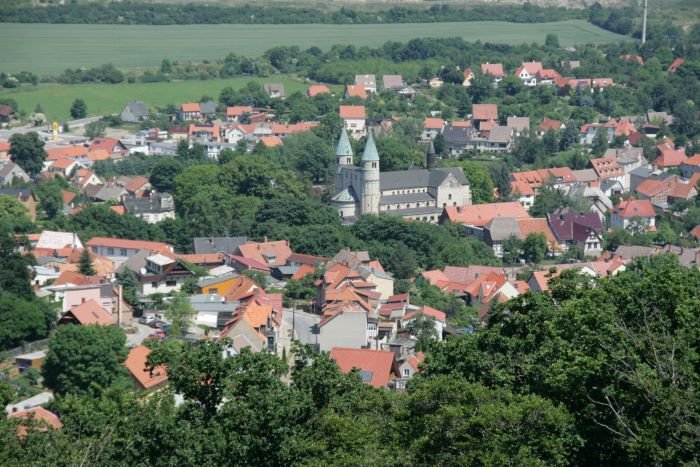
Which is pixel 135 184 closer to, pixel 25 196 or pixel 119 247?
pixel 25 196

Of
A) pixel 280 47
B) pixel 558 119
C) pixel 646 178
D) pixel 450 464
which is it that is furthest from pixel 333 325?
pixel 280 47

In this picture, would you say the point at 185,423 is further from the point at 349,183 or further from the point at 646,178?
the point at 646,178

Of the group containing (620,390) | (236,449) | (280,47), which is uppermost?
(620,390)

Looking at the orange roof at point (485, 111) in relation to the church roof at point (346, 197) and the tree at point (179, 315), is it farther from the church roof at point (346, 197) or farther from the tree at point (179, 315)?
the tree at point (179, 315)

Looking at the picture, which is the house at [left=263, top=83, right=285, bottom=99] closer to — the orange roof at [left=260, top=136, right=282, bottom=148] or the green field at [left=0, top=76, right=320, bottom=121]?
the green field at [left=0, top=76, right=320, bottom=121]

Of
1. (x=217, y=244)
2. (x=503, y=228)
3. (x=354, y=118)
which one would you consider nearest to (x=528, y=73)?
(x=354, y=118)

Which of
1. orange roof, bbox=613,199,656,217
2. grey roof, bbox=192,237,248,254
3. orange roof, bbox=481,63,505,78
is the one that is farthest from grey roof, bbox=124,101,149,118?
orange roof, bbox=613,199,656,217
